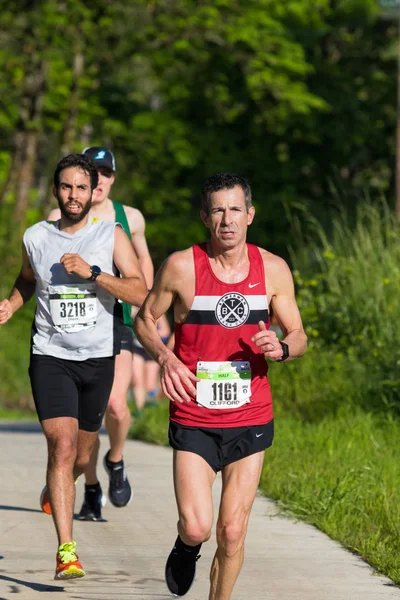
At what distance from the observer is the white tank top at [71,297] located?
664 cm

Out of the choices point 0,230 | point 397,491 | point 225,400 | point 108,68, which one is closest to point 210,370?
point 225,400

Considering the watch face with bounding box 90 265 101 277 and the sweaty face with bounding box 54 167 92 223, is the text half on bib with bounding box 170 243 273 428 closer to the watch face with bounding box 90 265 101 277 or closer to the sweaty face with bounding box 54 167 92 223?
the watch face with bounding box 90 265 101 277

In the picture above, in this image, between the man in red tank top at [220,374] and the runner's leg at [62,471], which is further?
the runner's leg at [62,471]

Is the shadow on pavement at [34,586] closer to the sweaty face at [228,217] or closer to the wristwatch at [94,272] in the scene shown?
the wristwatch at [94,272]

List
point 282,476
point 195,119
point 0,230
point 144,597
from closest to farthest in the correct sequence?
point 144,597 < point 282,476 < point 0,230 < point 195,119

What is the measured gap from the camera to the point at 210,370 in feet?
17.6

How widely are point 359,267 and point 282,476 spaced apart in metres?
4.44

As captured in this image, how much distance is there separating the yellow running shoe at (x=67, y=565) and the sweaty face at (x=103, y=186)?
2.54m

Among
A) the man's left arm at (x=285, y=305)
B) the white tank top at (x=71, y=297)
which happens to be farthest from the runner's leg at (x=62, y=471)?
the man's left arm at (x=285, y=305)

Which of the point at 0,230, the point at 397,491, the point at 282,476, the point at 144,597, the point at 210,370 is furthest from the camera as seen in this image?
the point at 0,230

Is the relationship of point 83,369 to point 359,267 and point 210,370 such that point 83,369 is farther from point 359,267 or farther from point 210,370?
point 359,267

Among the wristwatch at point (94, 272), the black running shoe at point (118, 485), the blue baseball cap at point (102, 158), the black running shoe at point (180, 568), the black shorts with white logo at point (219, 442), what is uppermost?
the blue baseball cap at point (102, 158)

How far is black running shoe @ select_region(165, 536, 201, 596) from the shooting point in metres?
5.47

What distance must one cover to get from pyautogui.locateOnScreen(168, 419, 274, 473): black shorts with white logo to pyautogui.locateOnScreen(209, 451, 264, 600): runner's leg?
0.06m
